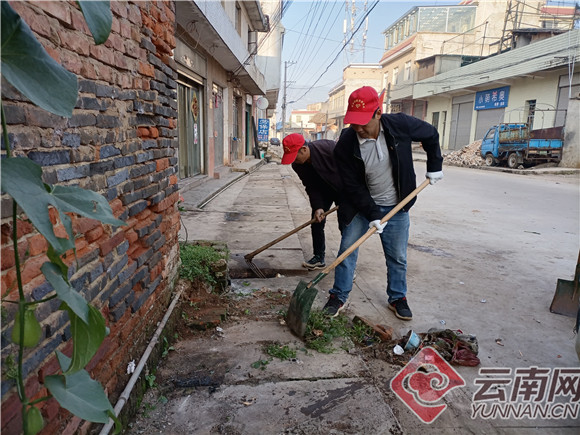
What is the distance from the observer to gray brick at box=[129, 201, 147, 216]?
221 centimetres

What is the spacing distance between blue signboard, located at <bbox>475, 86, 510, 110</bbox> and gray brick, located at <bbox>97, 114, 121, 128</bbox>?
26.6 meters

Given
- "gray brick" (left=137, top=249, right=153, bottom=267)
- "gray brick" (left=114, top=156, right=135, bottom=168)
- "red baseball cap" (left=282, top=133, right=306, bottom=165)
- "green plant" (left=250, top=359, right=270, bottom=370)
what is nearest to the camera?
"gray brick" (left=114, top=156, right=135, bottom=168)

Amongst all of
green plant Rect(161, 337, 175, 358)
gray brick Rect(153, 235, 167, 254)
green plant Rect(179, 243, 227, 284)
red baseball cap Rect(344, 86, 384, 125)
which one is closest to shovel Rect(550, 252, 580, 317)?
red baseball cap Rect(344, 86, 384, 125)

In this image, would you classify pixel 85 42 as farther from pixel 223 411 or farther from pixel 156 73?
pixel 223 411

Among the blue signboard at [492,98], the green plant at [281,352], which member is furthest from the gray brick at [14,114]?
the blue signboard at [492,98]

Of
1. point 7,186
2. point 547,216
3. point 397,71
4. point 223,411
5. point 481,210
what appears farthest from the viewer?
point 397,71

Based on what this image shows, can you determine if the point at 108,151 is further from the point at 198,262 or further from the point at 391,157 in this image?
the point at 391,157

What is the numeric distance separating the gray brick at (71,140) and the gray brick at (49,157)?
37 mm

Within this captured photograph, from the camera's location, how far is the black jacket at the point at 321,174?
390 cm

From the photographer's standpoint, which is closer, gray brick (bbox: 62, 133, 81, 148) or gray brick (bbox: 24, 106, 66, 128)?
gray brick (bbox: 24, 106, 66, 128)

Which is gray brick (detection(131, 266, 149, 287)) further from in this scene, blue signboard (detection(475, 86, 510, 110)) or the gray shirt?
blue signboard (detection(475, 86, 510, 110))

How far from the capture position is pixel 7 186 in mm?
687

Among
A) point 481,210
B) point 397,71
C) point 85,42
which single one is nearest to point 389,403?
point 85,42

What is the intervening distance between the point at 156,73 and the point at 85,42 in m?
0.91
